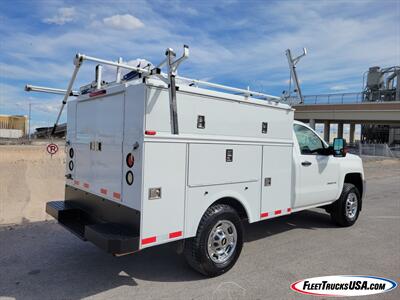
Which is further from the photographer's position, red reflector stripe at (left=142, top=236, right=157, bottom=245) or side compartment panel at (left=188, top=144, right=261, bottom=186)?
side compartment panel at (left=188, top=144, right=261, bottom=186)

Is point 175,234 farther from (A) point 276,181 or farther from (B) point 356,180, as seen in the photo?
(B) point 356,180

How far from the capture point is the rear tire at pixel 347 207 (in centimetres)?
694

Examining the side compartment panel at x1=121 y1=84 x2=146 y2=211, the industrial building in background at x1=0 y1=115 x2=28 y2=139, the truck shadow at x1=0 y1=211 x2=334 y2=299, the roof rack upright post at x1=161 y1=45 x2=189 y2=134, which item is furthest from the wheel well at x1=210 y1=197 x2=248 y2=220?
the industrial building in background at x1=0 y1=115 x2=28 y2=139

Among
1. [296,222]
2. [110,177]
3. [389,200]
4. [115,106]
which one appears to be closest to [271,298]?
[110,177]

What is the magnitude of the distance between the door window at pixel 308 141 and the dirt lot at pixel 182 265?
154cm

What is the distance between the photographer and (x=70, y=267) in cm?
466

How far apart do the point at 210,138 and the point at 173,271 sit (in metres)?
1.79

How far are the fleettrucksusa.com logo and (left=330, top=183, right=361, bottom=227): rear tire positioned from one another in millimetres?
2472

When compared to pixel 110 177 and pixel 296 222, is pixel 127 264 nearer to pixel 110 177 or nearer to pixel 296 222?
pixel 110 177

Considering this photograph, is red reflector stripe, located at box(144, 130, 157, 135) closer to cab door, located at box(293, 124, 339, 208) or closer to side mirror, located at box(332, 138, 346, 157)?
cab door, located at box(293, 124, 339, 208)

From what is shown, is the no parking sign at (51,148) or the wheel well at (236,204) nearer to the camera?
the wheel well at (236,204)

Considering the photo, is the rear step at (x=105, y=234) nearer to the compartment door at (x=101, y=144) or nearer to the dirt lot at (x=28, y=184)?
the compartment door at (x=101, y=144)

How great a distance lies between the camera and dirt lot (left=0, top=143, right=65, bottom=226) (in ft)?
31.7

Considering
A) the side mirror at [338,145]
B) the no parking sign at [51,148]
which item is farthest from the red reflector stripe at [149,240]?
the no parking sign at [51,148]
